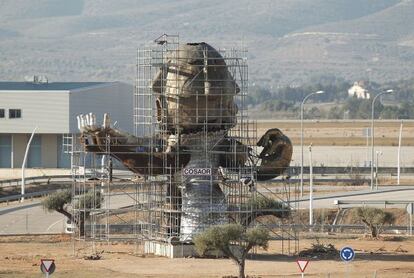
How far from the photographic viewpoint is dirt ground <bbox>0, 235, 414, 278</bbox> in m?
46.5

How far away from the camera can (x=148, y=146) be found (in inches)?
2045

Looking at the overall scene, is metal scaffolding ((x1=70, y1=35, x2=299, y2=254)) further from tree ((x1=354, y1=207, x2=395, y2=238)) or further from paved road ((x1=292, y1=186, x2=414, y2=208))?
paved road ((x1=292, y1=186, x2=414, y2=208))

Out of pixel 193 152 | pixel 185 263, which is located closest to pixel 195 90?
pixel 193 152

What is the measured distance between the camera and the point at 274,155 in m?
53.4

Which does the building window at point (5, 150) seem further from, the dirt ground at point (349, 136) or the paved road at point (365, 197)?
the dirt ground at point (349, 136)

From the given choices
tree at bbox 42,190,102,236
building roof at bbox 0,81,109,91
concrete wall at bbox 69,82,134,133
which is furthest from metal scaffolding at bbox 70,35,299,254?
A: building roof at bbox 0,81,109,91

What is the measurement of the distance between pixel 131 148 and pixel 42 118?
52.2m

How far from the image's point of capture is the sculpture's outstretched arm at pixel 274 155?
5309 centimetres

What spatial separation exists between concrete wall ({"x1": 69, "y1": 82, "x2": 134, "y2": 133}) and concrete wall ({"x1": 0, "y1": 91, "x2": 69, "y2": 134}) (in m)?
0.67

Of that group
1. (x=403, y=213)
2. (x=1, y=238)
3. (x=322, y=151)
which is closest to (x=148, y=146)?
(x=1, y=238)

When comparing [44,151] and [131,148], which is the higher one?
[131,148]

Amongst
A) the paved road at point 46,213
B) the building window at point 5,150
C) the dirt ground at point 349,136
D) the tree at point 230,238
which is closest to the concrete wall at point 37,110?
the building window at point 5,150

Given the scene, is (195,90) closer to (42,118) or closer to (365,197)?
(365,197)

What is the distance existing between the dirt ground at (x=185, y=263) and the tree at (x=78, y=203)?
111 cm
